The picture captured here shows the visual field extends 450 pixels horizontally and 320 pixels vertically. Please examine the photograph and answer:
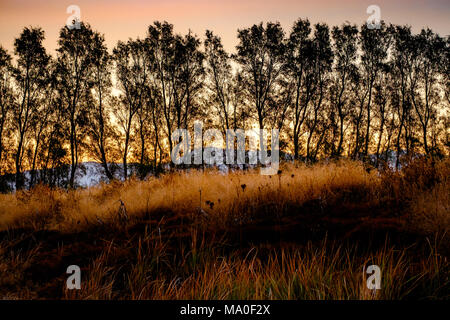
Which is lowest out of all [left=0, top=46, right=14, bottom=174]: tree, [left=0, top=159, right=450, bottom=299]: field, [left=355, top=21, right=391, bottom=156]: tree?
[left=0, top=159, right=450, bottom=299]: field

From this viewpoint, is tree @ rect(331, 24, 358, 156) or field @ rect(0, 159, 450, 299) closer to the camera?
field @ rect(0, 159, 450, 299)

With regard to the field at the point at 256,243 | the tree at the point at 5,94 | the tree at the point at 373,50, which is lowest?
the field at the point at 256,243

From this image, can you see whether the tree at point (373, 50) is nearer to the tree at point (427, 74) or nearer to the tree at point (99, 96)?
the tree at point (427, 74)

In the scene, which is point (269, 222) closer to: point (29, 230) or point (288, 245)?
point (288, 245)

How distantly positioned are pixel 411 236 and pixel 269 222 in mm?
1772

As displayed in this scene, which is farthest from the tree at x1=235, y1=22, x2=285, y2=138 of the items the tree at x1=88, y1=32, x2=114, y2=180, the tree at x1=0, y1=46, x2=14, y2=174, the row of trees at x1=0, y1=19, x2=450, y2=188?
the tree at x1=0, y1=46, x2=14, y2=174

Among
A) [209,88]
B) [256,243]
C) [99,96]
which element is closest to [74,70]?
[99,96]

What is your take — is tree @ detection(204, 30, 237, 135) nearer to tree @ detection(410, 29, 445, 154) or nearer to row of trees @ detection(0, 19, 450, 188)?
row of trees @ detection(0, 19, 450, 188)

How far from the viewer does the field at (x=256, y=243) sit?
7.50 ft

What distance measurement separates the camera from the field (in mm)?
2285

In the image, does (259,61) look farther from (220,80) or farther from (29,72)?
(29,72)

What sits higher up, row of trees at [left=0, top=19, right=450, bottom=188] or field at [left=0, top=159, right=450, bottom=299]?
row of trees at [left=0, top=19, right=450, bottom=188]

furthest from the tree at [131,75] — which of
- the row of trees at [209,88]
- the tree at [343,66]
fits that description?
the tree at [343,66]
